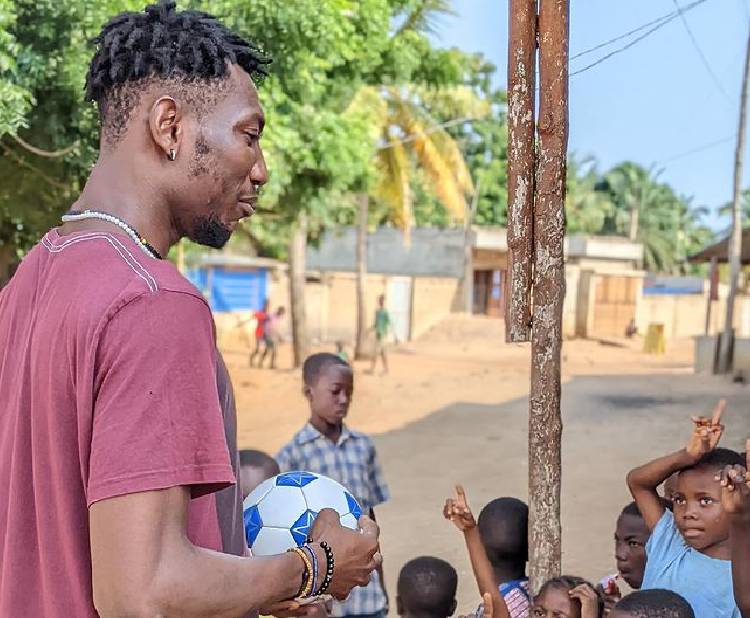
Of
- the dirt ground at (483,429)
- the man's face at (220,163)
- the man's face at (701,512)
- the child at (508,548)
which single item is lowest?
the dirt ground at (483,429)

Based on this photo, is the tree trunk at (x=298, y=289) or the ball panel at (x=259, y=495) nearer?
the ball panel at (x=259, y=495)

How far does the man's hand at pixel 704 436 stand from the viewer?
2.55 meters

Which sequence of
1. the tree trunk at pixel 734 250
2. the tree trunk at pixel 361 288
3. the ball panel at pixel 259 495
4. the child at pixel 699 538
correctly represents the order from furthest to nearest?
1. the tree trunk at pixel 361 288
2. the tree trunk at pixel 734 250
3. the child at pixel 699 538
4. the ball panel at pixel 259 495

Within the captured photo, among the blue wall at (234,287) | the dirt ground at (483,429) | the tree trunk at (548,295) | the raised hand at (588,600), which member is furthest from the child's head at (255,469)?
the blue wall at (234,287)

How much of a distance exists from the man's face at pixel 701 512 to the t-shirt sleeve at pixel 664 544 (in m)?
0.05

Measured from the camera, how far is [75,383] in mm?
1075

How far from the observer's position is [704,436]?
2.55 metres

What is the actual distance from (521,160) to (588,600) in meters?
1.31

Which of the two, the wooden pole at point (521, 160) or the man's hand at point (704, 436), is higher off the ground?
the wooden pole at point (521, 160)

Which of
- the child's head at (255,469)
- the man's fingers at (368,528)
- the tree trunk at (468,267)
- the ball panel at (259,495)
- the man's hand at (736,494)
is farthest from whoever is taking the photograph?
the tree trunk at (468,267)

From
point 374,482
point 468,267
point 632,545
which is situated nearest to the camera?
point 632,545

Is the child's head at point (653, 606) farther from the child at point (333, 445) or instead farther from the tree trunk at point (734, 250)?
the tree trunk at point (734, 250)

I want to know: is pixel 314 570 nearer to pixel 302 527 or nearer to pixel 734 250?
pixel 302 527

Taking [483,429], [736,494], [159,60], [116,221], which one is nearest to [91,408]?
[116,221]
